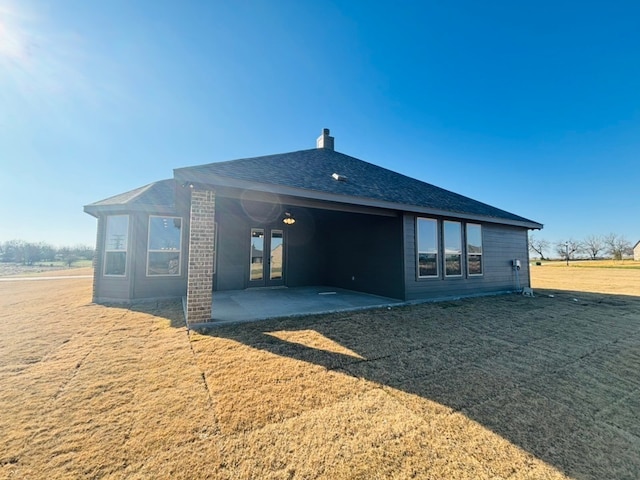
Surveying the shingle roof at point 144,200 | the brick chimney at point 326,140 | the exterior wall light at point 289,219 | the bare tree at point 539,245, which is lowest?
the exterior wall light at point 289,219

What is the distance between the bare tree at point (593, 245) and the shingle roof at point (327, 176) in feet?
197

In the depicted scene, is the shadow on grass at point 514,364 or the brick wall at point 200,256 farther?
the brick wall at point 200,256

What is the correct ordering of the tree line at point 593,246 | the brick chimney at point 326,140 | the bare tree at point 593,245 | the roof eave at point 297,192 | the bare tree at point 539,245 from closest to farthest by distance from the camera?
the roof eave at point 297,192 < the brick chimney at point 326,140 < the tree line at point 593,246 < the bare tree at point 593,245 < the bare tree at point 539,245

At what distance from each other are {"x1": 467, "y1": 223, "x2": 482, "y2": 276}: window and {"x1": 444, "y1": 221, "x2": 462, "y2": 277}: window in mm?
411

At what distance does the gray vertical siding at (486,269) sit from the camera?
7.27m

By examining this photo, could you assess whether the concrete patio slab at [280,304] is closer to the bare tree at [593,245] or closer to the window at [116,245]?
the window at [116,245]

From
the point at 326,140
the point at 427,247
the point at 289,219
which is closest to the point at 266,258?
the point at 289,219

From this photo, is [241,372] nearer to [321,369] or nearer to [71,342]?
[321,369]

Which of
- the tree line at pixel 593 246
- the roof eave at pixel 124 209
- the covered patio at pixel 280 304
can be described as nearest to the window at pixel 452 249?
the covered patio at pixel 280 304

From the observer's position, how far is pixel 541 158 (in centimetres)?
1673

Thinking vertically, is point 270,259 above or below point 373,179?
below

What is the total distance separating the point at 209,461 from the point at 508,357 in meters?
3.82

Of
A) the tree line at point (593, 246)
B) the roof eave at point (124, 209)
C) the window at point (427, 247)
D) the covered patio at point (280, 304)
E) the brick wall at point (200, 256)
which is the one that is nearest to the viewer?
the brick wall at point (200, 256)

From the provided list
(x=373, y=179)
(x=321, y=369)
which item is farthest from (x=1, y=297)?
(x=373, y=179)
